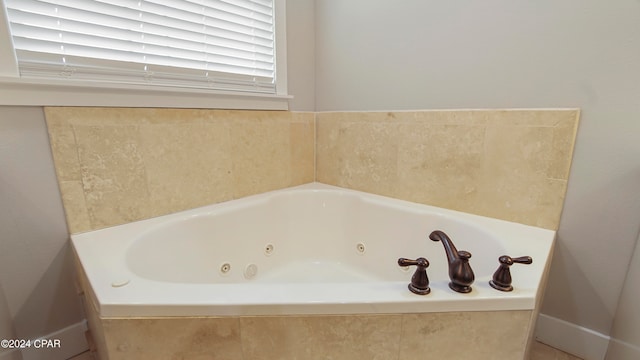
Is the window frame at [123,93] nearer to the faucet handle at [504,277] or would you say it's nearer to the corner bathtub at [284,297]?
the corner bathtub at [284,297]

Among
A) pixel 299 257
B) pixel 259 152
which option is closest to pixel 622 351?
pixel 299 257

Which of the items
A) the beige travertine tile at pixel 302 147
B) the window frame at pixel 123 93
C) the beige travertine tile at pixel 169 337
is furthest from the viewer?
the beige travertine tile at pixel 302 147

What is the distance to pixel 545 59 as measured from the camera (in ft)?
3.40

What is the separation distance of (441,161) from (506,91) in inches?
15.1

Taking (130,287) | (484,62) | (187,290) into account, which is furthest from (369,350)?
(484,62)

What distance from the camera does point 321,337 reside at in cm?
68

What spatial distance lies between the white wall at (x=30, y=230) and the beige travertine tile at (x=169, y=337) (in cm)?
62

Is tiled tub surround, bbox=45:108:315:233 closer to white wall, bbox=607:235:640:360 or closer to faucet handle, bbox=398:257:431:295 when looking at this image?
faucet handle, bbox=398:257:431:295

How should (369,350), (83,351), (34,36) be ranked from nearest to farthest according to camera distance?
(369,350)
(34,36)
(83,351)

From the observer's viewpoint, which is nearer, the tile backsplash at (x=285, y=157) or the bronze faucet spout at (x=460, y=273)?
the bronze faucet spout at (x=460, y=273)

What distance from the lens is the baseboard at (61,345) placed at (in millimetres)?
1055

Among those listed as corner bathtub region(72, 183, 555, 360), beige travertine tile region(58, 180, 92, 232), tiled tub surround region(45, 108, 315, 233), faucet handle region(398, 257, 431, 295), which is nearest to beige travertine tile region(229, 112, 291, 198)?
tiled tub surround region(45, 108, 315, 233)

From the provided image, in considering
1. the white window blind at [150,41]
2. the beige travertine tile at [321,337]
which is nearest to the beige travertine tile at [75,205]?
the white window blind at [150,41]

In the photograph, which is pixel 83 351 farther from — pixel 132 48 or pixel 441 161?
pixel 441 161
